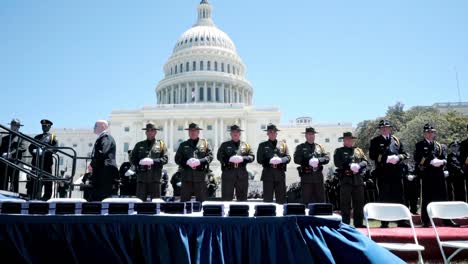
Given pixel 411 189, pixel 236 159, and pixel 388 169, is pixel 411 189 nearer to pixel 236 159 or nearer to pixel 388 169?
pixel 388 169

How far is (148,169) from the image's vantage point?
9.38 metres

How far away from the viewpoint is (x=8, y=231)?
11.7 ft

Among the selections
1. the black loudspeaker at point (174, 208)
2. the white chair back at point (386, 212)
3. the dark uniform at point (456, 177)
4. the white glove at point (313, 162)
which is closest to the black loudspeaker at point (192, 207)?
the black loudspeaker at point (174, 208)

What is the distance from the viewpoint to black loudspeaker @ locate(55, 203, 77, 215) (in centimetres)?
365

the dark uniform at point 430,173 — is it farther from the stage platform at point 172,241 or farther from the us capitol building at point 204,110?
the us capitol building at point 204,110

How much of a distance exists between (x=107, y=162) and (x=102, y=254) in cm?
482

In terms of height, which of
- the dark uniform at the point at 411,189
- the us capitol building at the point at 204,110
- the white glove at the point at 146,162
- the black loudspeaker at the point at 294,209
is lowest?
the dark uniform at the point at 411,189

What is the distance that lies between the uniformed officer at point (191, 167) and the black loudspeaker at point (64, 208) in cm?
527

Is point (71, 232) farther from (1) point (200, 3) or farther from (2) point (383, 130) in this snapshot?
(1) point (200, 3)

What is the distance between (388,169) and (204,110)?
7885 cm

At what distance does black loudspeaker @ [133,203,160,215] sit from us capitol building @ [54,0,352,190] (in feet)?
226

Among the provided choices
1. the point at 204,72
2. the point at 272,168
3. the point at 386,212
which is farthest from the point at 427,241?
the point at 204,72

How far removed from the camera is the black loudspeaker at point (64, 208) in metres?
3.65

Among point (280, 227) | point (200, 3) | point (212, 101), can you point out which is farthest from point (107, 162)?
point (200, 3)
